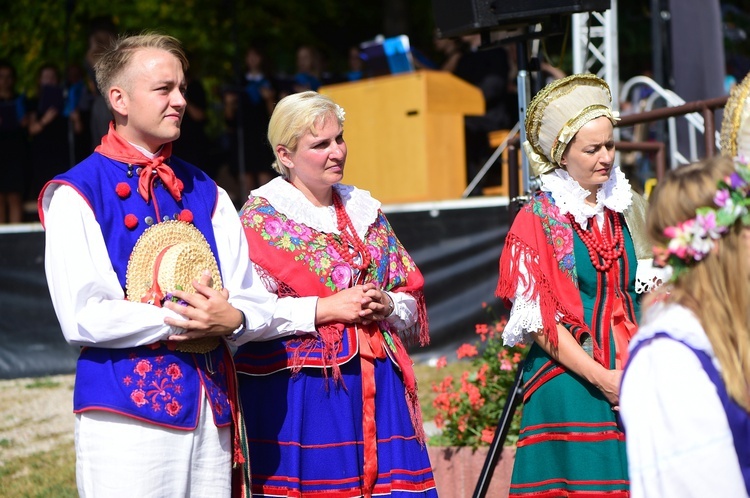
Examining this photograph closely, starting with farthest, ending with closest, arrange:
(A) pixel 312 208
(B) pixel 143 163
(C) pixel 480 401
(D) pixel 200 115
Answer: (D) pixel 200 115 → (C) pixel 480 401 → (A) pixel 312 208 → (B) pixel 143 163

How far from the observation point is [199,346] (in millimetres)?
3010

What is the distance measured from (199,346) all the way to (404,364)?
2.82 feet

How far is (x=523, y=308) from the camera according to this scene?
3.46 metres

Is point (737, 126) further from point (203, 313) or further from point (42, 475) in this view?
point (42, 475)

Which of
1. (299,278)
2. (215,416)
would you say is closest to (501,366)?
(299,278)

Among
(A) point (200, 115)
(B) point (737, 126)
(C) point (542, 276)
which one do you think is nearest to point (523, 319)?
(C) point (542, 276)

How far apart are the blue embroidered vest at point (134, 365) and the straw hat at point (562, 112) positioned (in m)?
1.28

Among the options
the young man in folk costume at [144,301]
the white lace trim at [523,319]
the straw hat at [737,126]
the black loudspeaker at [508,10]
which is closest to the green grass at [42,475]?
the young man in folk costume at [144,301]

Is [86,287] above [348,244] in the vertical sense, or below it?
below

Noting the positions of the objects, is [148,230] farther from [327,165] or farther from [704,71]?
[704,71]

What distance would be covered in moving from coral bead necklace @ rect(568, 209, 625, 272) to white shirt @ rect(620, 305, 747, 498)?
1.24 m

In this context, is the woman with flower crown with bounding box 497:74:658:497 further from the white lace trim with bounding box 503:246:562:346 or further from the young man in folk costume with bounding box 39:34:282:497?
the young man in folk costume with bounding box 39:34:282:497

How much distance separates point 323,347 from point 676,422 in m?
1.56

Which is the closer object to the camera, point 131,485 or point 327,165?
point 131,485
